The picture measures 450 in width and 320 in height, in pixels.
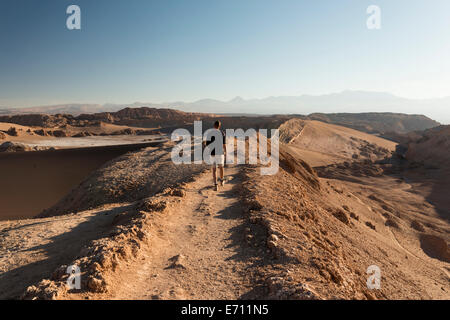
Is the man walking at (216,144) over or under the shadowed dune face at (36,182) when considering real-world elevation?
over

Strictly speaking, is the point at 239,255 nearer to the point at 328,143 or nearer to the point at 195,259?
the point at 195,259

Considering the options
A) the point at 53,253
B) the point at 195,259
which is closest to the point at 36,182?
the point at 53,253

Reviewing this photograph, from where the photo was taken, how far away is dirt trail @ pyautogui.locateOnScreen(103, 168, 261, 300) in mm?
2906

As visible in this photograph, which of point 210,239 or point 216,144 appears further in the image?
point 216,144

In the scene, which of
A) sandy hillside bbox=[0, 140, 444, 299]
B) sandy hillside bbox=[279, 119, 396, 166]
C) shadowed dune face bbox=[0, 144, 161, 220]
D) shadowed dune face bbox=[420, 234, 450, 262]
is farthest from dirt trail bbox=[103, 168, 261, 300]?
sandy hillside bbox=[279, 119, 396, 166]

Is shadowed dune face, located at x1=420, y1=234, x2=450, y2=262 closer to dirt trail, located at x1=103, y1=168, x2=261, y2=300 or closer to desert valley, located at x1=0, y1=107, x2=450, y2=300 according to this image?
desert valley, located at x1=0, y1=107, x2=450, y2=300

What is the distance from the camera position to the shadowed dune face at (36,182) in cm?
1156

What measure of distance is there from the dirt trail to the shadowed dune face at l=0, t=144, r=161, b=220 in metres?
9.46

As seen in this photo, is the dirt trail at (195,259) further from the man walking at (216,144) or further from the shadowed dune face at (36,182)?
the shadowed dune face at (36,182)

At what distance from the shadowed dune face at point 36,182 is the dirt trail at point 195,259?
9.46 m

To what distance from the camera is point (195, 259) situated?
11.7 ft

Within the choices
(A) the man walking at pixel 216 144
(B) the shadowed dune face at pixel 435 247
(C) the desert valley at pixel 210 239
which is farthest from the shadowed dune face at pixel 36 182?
(B) the shadowed dune face at pixel 435 247

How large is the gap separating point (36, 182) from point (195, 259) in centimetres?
1594
